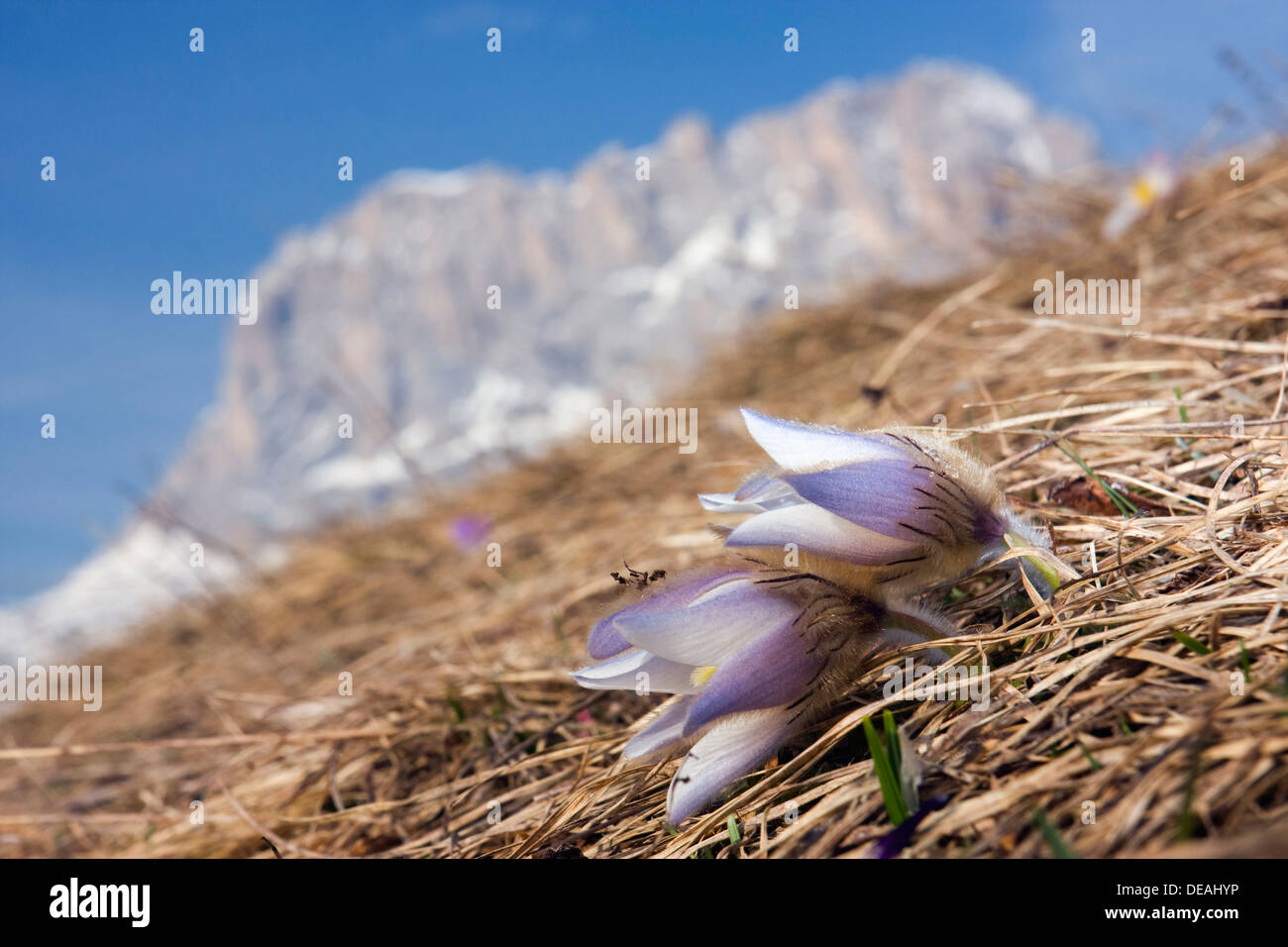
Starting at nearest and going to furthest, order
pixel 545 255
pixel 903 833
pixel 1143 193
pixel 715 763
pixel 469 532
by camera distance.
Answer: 1. pixel 903 833
2. pixel 715 763
3. pixel 1143 193
4. pixel 469 532
5. pixel 545 255

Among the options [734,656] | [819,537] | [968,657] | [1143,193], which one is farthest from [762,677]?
[1143,193]

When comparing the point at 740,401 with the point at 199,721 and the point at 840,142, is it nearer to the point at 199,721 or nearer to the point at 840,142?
the point at 199,721

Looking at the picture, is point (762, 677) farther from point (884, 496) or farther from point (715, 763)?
point (884, 496)

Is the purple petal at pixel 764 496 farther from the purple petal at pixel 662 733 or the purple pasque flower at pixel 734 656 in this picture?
the purple petal at pixel 662 733

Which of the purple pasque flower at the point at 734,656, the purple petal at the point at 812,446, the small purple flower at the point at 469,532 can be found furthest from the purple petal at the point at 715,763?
the small purple flower at the point at 469,532

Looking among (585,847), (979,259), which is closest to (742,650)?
(585,847)

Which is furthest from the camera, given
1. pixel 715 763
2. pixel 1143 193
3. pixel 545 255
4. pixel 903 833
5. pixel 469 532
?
pixel 545 255
